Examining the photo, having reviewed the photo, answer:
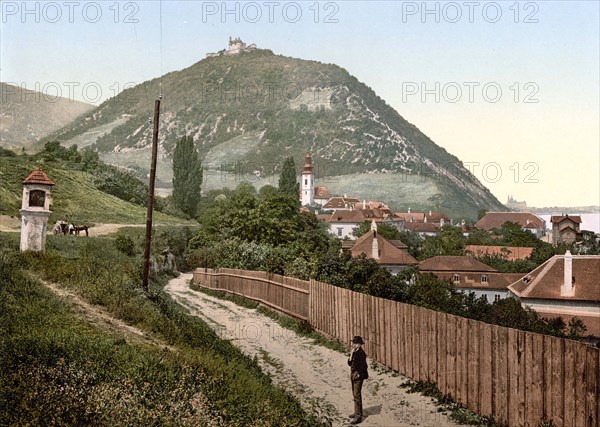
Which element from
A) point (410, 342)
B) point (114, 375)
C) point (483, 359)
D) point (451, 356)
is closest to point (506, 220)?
point (410, 342)

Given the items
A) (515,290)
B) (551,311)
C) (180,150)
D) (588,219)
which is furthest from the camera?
(588,219)

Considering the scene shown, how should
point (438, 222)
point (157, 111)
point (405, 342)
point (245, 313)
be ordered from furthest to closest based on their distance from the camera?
1. point (438, 222)
2. point (245, 313)
3. point (157, 111)
4. point (405, 342)

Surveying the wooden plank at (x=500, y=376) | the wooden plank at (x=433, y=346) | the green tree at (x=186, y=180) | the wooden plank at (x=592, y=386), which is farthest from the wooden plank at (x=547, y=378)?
the green tree at (x=186, y=180)

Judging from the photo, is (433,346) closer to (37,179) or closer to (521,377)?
(521,377)

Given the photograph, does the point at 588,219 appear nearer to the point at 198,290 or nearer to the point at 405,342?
the point at 198,290

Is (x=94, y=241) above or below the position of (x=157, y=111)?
below

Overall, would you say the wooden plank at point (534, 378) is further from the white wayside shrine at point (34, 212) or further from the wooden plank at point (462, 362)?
the white wayside shrine at point (34, 212)

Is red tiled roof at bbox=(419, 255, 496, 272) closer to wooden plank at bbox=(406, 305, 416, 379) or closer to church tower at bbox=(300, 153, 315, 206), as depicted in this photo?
wooden plank at bbox=(406, 305, 416, 379)

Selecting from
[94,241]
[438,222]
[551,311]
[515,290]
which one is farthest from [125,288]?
[438,222]
